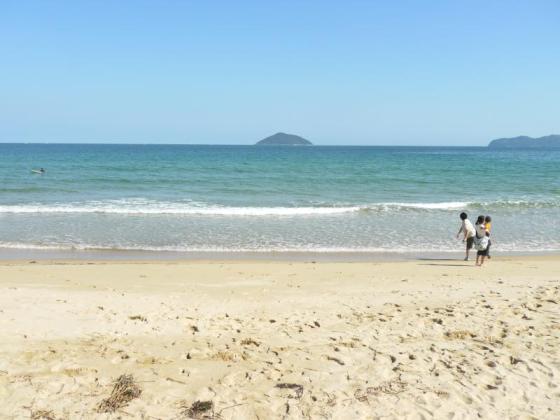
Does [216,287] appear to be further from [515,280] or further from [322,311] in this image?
[515,280]

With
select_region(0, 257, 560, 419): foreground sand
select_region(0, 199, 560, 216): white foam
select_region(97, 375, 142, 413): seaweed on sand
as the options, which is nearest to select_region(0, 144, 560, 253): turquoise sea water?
select_region(0, 199, 560, 216): white foam

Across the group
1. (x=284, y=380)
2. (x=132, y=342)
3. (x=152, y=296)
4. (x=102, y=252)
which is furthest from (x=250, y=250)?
(x=284, y=380)

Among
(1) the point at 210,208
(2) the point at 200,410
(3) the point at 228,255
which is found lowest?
(3) the point at 228,255

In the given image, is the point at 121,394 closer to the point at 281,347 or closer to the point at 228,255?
the point at 281,347

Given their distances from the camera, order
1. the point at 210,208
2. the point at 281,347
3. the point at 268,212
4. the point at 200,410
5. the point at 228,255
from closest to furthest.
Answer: the point at 200,410, the point at 281,347, the point at 228,255, the point at 268,212, the point at 210,208

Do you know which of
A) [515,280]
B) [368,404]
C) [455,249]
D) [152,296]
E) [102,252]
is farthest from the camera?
[455,249]

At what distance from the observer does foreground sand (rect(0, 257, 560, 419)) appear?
4652 mm

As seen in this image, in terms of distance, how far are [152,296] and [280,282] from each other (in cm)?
266

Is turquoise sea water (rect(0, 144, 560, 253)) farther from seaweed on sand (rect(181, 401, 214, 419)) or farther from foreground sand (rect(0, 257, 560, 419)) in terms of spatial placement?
seaweed on sand (rect(181, 401, 214, 419))

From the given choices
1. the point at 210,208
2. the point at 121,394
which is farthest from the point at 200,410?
the point at 210,208

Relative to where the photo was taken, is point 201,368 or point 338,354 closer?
point 201,368

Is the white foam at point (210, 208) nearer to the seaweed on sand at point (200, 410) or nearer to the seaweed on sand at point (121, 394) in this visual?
the seaweed on sand at point (121, 394)

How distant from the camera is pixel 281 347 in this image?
236 inches

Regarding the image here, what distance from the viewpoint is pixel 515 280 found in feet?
33.2
